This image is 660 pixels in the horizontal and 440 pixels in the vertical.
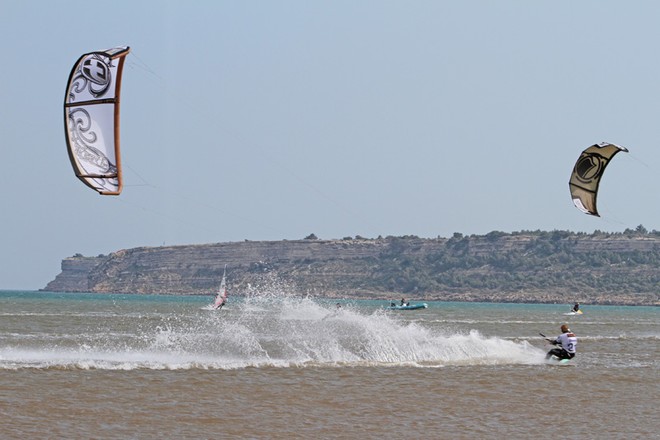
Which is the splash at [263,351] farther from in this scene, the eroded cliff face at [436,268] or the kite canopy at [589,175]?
the eroded cliff face at [436,268]

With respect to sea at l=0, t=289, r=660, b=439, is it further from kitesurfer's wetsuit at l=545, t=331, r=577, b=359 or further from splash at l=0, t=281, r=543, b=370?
kitesurfer's wetsuit at l=545, t=331, r=577, b=359

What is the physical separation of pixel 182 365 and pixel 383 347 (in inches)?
251

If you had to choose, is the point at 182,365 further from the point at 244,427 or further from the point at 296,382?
the point at 244,427

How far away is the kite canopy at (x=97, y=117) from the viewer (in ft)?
60.6

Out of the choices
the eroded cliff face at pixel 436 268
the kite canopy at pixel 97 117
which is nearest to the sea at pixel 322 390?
the kite canopy at pixel 97 117

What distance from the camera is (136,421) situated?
15.2 m

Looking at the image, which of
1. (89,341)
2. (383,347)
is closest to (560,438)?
(383,347)

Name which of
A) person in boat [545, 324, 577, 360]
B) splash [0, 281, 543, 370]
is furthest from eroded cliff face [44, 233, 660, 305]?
person in boat [545, 324, 577, 360]

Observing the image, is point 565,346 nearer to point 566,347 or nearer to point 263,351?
point 566,347

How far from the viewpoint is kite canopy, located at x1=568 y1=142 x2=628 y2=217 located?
84.8 ft

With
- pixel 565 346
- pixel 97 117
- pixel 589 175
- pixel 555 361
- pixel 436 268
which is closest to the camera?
pixel 97 117

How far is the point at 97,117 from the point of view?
733 inches

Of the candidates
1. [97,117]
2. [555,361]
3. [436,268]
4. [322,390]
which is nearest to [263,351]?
[555,361]

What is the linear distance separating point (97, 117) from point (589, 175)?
12734mm
